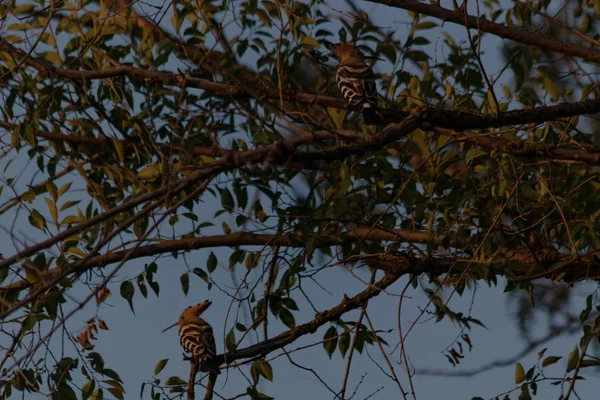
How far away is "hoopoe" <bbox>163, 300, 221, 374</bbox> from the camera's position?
4.52m

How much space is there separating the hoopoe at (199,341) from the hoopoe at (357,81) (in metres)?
1.47

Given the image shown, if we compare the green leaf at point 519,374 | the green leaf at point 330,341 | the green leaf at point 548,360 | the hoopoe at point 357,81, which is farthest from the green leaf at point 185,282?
the green leaf at point 548,360

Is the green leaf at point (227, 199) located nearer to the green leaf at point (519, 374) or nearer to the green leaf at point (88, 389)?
the green leaf at point (88, 389)

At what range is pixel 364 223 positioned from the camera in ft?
15.8

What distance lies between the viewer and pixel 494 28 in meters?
4.05

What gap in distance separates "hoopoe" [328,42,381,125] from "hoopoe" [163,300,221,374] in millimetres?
1474

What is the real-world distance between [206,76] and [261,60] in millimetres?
387

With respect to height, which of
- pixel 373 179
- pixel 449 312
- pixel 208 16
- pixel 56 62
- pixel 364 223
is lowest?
pixel 449 312

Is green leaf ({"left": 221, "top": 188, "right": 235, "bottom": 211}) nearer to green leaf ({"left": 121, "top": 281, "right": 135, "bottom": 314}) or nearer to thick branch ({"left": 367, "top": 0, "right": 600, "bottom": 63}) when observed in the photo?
green leaf ({"left": 121, "top": 281, "right": 135, "bottom": 314})

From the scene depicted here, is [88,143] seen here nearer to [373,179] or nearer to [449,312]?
[373,179]

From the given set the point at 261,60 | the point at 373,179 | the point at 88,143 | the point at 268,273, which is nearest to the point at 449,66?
the point at 373,179

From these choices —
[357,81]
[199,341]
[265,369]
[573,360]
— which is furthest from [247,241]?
[573,360]

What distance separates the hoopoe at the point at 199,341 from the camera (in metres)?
4.52

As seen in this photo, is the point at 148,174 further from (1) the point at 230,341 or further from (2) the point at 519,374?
(2) the point at 519,374
